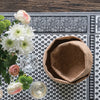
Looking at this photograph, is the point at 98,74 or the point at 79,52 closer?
the point at 79,52

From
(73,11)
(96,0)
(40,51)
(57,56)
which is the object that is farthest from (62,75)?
(96,0)

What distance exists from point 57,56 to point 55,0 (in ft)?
1.26

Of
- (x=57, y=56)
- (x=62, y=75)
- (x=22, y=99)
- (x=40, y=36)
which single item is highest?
(x=40, y=36)

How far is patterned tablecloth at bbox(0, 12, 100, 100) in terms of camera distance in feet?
4.24

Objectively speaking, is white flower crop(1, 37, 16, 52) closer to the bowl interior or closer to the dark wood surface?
the bowl interior

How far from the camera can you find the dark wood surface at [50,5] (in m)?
1.35

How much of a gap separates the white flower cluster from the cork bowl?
0.32 metres

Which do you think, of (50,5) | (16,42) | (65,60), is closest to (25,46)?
(16,42)

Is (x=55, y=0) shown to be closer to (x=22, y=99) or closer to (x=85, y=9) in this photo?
(x=85, y=9)

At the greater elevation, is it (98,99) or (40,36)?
(40,36)

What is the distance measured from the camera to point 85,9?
135 cm

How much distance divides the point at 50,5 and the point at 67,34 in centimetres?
22

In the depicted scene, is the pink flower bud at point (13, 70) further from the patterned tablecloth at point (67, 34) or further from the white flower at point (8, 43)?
the patterned tablecloth at point (67, 34)

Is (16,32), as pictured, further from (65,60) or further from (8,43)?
(65,60)
